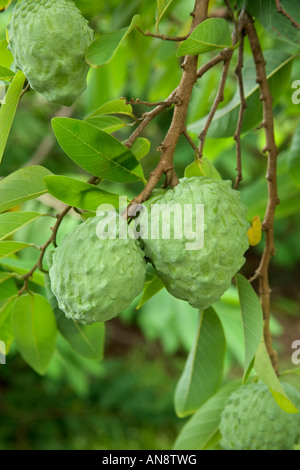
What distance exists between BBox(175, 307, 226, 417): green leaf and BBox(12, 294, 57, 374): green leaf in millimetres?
311

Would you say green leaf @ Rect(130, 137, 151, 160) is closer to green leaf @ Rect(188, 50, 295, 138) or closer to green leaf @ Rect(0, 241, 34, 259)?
green leaf @ Rect(0, 241, 34, 259)

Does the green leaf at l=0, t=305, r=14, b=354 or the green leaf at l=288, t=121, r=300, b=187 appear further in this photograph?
the green leaf at l=288, t=121, r=300, b=187

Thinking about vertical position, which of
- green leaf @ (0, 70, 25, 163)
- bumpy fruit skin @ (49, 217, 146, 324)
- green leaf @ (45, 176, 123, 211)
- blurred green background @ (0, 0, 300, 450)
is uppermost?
green leaf @ (0, 70, 25, 163)

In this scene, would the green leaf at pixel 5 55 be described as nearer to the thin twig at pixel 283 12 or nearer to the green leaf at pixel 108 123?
the green leaf at pixel 108 123

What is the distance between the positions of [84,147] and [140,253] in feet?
0.61

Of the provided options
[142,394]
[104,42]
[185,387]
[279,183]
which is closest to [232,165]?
[142,394]

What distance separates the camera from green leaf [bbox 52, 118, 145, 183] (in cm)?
75

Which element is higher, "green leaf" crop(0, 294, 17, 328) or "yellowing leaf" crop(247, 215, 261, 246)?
"yellowing leaf" crop(247, 215, 261, 246)

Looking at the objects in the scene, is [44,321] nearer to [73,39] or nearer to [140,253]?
[140,253]

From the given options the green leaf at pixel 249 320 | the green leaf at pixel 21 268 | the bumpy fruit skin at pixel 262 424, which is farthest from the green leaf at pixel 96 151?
the bumpy fruit skin at pixel 262 424

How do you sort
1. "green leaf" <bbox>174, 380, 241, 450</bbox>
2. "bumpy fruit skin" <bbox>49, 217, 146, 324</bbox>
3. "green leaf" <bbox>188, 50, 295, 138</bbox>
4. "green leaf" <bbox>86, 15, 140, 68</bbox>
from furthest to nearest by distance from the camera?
"green leaf" <bbox>188, 50, 295, 138</bbox> → "green leaf" <bbox>174, 380, 241, 450</bbox> → "green leaf" <bbox>86, 15, 140, 68</bbox> → "bumpy fruit skin" <bbox>49, 217, 146, 324</bbox>

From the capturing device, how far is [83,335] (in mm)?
1117

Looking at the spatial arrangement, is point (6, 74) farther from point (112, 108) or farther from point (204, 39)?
point (204, 39)

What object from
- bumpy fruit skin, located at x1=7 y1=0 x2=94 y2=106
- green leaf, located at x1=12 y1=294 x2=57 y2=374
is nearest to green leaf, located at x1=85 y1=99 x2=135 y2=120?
bumpy fruit skin, located at x1=7 y1=0 x2=94 y2=106
